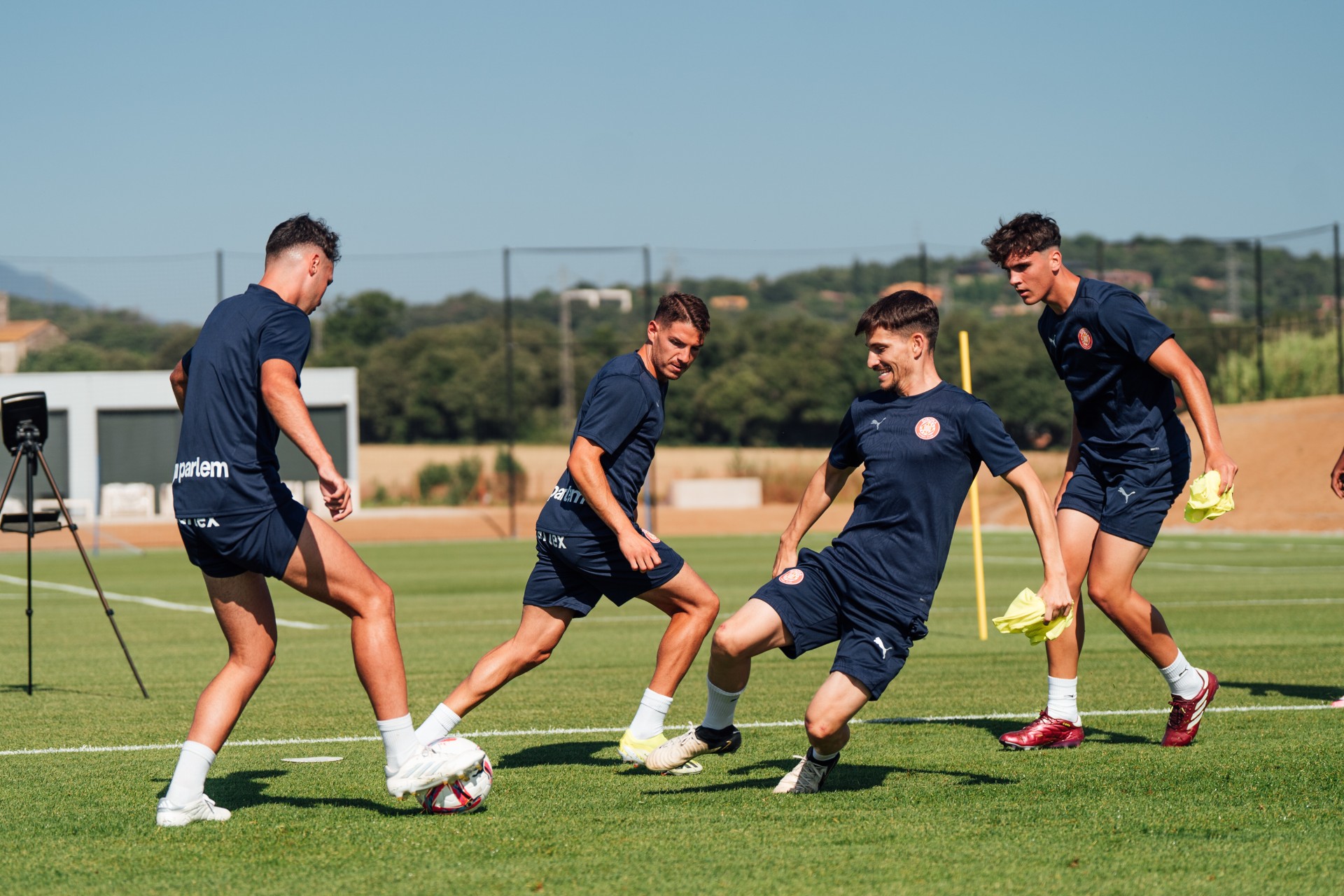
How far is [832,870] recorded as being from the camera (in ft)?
14.5

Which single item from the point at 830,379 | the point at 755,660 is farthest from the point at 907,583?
the point at 830,379

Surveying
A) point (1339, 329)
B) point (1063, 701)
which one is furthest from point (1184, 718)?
point (1339, 329)

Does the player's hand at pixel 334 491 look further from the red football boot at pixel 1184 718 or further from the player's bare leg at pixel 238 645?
the red football boot at pixel 1184 718

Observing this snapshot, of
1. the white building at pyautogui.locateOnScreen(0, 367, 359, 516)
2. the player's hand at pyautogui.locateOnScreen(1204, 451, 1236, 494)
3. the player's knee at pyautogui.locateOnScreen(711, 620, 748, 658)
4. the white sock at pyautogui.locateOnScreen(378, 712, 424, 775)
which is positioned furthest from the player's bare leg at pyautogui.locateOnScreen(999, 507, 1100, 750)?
the white building at pyautogui.locateOnScreen(0, 367, 359, 516)

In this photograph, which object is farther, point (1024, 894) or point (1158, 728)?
point (1158, 728)

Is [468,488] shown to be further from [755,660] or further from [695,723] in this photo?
[695,723]

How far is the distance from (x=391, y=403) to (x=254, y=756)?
46862 mm

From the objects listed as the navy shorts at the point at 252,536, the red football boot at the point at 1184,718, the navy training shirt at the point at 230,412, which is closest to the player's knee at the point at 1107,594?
the red football boot at the point at 1184,718

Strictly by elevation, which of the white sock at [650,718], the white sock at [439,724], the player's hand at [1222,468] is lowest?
the white sock at [650,718]

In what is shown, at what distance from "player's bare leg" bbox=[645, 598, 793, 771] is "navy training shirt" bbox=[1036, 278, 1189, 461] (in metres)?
2.03

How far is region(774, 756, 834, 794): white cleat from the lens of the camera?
562 centimetres

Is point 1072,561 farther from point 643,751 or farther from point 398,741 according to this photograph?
point 398,741

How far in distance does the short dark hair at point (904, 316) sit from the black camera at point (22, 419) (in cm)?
532

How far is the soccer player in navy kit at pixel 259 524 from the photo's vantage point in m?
4.99
